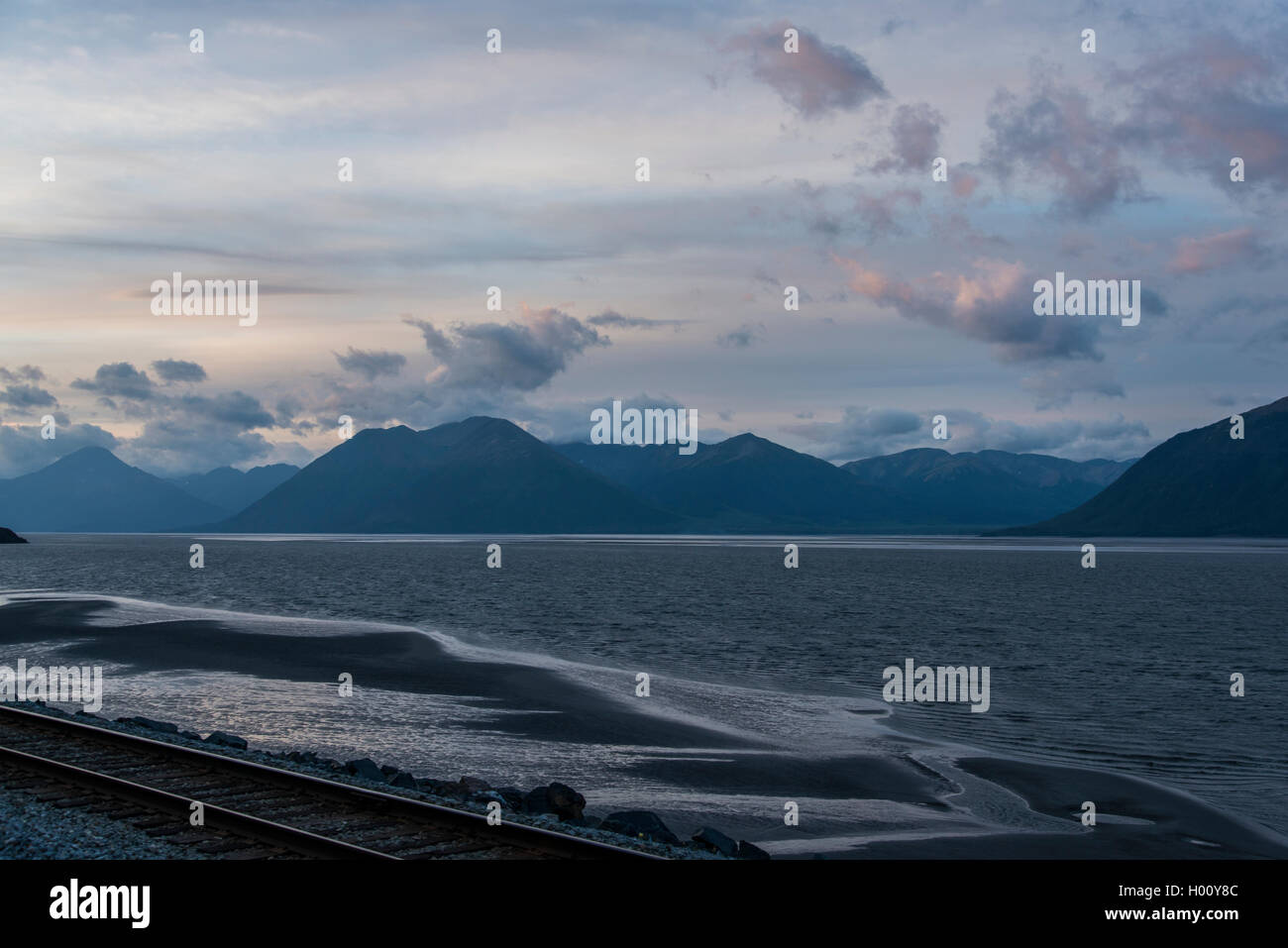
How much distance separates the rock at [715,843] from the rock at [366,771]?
7292mm

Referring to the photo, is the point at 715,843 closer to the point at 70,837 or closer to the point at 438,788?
the point at 438,788

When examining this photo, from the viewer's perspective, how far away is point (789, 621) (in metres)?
67.1

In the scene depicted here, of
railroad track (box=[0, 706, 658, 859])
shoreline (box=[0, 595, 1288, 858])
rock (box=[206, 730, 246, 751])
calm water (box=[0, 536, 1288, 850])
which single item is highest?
railroad track (box=[0, 706, 658, 859])

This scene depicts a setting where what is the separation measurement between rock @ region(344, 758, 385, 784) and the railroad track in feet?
8.91

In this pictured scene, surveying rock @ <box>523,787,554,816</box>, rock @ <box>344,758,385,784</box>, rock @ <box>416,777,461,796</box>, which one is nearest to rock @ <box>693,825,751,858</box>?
rock @ <box>523,787,554,816</box>

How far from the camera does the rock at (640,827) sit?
1744 centimetres

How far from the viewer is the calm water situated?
27.5m

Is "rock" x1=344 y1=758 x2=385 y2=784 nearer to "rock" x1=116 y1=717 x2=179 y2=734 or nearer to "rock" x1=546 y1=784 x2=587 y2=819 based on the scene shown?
"rock" x1=546 y1=784 x2=587 y2=819

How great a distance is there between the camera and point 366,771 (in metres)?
21.2

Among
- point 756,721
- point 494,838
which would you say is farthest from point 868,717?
point 494,838
